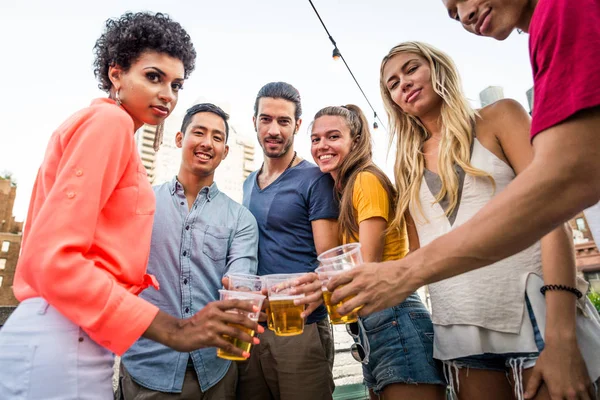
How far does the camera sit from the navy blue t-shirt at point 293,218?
7.95ft

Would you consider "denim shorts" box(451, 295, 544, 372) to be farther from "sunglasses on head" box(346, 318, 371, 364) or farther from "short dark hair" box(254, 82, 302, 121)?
"short dark hair" box(254, 82, 302, 121)

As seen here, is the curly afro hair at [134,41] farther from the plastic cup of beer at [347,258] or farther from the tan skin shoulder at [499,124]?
the tan skin shoulder at [499,124]

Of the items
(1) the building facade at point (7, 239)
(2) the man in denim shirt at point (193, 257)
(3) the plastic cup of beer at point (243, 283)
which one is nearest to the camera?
(3) the plastic cup of beer at point (243, 283)

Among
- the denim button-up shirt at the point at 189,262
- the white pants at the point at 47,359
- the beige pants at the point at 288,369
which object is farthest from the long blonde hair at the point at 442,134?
the white pants at the point at 47,359

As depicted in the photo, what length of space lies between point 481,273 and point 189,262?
160 centimetres

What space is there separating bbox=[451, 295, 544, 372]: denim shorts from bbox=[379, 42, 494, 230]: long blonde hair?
1.98ft

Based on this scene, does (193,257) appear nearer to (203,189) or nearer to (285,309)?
(203,189)

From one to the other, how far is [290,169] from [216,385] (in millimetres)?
1580

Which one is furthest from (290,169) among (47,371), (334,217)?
(47,371)

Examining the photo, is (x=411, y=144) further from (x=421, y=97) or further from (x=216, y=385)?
(x=216, y=385)

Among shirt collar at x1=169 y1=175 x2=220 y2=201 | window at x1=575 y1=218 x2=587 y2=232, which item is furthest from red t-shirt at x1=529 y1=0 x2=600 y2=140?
window at x1=575 y1=218 x2=587 y2=232

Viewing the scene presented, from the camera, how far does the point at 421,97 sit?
2.06 m

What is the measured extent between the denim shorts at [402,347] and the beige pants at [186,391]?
2.69 ft

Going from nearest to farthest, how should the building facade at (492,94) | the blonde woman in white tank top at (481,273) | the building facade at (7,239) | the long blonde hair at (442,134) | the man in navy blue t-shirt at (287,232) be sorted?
the blonde woman in white tank top at (481,273)
the long blonde hair at (442,134)
the man in navy blue t-shirt at (287,232)
the building facade at (492,94)
the building facade at (7,239)
